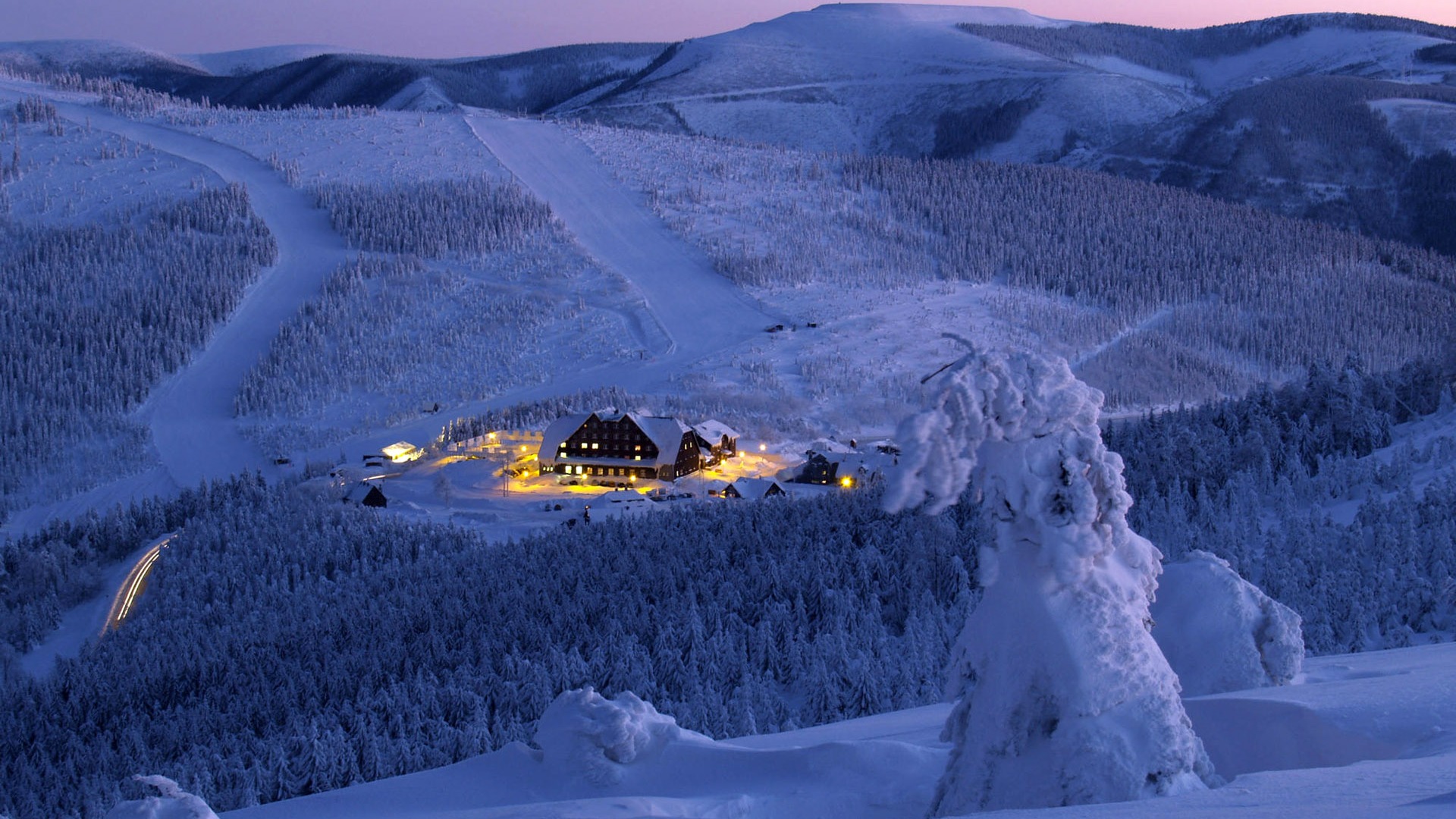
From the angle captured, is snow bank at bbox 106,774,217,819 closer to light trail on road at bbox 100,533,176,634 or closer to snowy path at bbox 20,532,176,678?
snowy path at bbox 20,532,176,678

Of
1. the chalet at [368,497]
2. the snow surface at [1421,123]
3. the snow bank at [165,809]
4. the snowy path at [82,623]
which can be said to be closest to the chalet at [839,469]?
the chalet at [368,497]

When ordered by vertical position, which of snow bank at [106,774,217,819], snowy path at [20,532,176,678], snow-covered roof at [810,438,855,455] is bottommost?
snowy path at [20,532,176,678]

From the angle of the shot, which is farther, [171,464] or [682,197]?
[682,197]

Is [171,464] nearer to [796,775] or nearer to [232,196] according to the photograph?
[232,196]

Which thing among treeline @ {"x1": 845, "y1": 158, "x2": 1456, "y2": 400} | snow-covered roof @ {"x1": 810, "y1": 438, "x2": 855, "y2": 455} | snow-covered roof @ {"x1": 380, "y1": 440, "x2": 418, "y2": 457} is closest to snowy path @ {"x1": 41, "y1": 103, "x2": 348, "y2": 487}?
snow-covered roof @ {"x1": 380, "y1": 440, "x2": 418, "y2": 457}

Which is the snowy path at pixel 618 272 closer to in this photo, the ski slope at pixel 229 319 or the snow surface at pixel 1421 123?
the ski slope at pixel 229 319

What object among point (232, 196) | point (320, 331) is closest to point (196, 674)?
point (320, 331)
